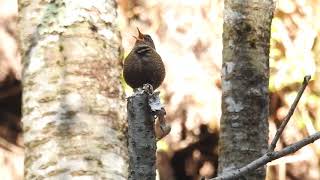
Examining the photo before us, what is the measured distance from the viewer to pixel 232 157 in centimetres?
173

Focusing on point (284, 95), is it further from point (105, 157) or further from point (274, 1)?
point (105, 157)

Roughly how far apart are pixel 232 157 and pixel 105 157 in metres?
0.32

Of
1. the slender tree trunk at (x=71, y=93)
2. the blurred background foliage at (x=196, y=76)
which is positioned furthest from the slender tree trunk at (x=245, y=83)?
the blurred background foliage at (x=196, y=76)

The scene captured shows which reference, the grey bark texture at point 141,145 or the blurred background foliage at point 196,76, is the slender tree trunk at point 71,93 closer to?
the grey bark texture at point 141,145

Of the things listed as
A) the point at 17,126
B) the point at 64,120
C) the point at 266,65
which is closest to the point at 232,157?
the point at 266,65

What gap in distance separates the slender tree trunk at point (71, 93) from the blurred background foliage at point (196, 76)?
7.71 feet

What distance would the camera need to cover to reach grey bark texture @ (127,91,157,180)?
1178mm

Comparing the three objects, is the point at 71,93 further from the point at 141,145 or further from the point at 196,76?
the point at 196,76

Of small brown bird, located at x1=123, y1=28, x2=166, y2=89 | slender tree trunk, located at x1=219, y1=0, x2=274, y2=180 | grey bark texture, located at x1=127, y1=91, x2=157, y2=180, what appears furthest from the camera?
slender tree trunk, located at x1=219, y1=0, x2=274, y2=180

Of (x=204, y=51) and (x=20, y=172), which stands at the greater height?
(x=204, y=51)

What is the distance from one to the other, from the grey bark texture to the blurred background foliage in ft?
9.61

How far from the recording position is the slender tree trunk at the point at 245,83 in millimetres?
1738

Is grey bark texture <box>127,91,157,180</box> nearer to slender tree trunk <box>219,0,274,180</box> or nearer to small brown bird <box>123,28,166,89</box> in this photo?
small brown bird <box>123,28,166,89</box>

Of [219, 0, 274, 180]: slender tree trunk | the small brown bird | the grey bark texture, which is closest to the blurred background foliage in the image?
[219, 0, 274, 180]: slender tree trunk
